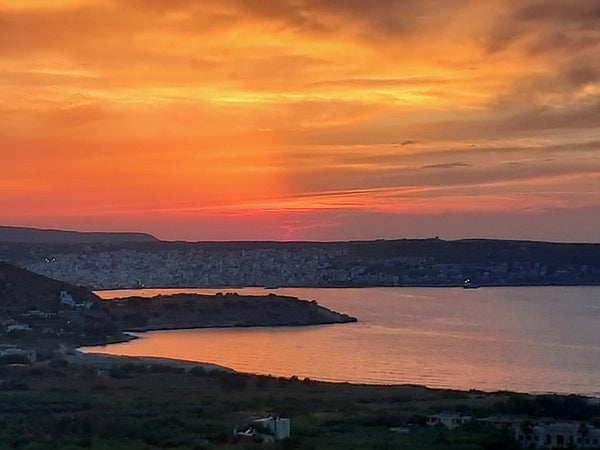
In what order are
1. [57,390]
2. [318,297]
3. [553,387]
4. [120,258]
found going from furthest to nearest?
1. [120,258]
2. [318,297]
3. [553,387]
4. [57,390]

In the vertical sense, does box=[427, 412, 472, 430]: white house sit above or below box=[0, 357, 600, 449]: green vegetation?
above

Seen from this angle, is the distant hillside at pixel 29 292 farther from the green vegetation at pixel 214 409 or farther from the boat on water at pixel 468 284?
the boat on water at pixel 468 284

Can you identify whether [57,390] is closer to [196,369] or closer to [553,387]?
[196,369]

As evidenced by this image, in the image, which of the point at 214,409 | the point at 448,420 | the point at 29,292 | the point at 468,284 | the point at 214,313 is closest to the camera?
the point at 448,420

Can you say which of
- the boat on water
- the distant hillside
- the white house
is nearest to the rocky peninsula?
the distant hillside

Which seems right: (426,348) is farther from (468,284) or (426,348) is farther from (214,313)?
(468,284)

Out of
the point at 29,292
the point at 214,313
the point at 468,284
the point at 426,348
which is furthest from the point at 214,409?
the point at 468,284

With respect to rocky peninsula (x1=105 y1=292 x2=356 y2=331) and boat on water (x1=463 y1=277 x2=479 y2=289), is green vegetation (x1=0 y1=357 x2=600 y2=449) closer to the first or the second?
rocky peninsula (x1=105 y1=292 x2=356 y2=331)

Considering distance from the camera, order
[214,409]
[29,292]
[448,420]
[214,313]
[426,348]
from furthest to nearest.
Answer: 1. [214,313]
2. [29,292]
3. [426,348]
4. [214,409]
5. [448,420]

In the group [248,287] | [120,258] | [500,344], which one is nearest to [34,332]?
[500,344]
